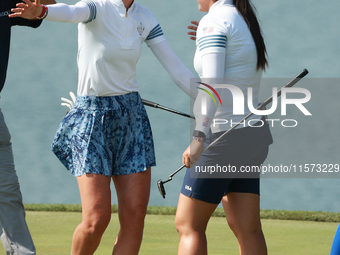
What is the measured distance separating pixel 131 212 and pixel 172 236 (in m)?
1.44

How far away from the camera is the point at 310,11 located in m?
5.45

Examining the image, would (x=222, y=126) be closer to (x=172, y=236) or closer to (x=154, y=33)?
(x=154, y=33)

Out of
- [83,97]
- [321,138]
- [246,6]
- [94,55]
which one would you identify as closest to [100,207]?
[83,97]

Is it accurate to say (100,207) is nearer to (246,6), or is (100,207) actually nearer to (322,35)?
(246,6)

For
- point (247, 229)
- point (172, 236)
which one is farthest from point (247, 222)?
point (172, 236)

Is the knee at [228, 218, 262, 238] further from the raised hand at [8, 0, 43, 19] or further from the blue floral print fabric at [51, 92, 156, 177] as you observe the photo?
the raised hand at [8, 0, 43, 19]

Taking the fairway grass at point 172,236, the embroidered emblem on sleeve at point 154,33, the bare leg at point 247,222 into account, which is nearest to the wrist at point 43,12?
the embroidered emblem on sleeve at point 154,33

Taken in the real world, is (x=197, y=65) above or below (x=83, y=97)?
above

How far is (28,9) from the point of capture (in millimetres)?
2031

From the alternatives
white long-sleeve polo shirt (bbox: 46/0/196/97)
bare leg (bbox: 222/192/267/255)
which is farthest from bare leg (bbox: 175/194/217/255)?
white long-sleeve polo shirt (bbox: 46/0/196/97)

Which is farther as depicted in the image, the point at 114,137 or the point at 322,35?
the point at 322,35

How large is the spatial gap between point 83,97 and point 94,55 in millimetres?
190

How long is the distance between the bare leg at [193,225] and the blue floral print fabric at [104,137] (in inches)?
12.0

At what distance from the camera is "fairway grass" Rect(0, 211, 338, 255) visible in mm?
3260
